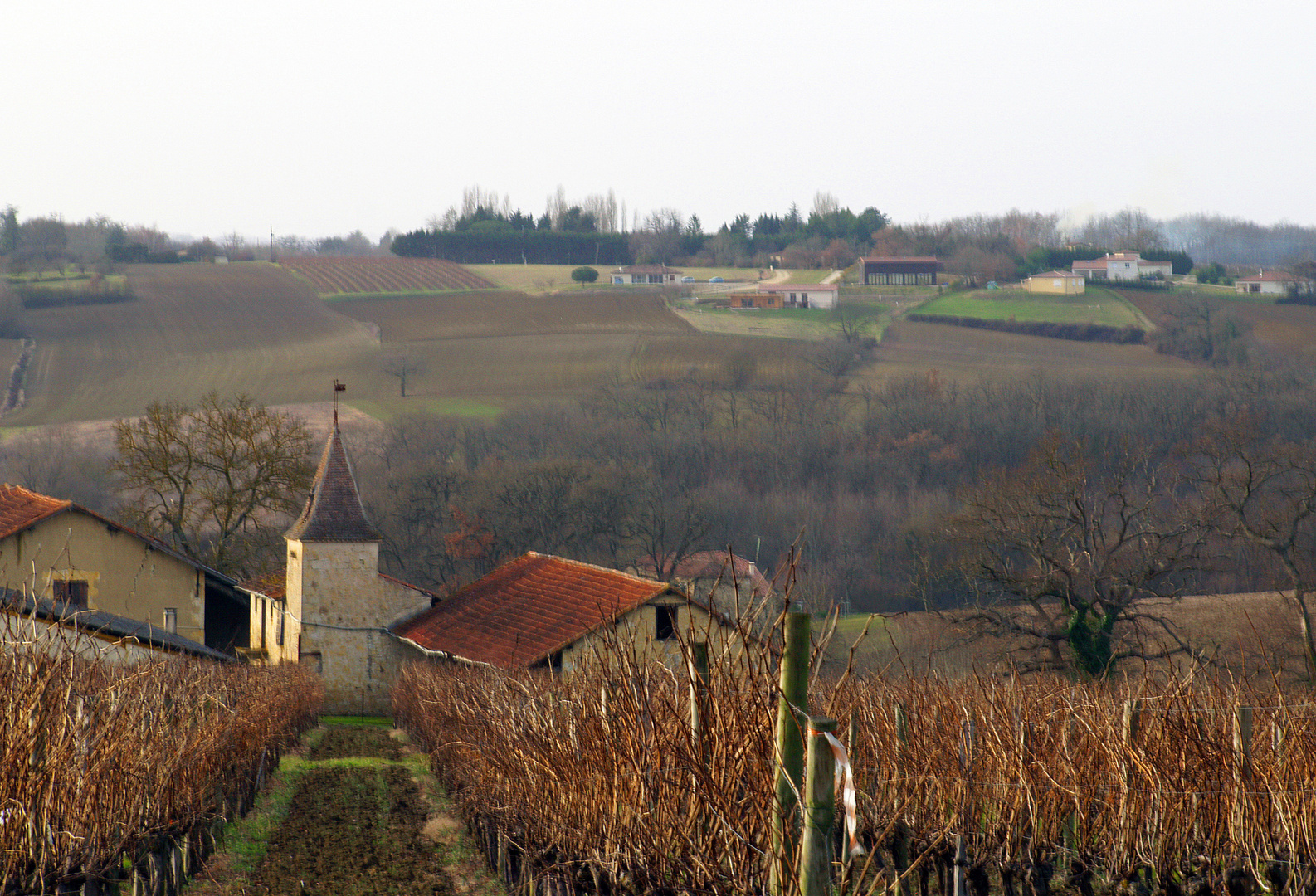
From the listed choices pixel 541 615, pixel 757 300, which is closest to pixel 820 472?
pixel 757 300

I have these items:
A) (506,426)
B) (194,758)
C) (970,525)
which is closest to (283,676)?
(194,758)

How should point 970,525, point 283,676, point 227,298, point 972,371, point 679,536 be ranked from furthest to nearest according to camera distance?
point 227,298 < point 972,371 < point 679,536 < point 970,525 < point 283,676

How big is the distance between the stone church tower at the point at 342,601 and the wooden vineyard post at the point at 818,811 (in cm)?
3158

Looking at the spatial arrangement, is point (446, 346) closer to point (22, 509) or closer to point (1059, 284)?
point (1059, 284)

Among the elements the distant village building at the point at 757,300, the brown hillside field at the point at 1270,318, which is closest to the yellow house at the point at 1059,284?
the brown hillside field at the point at 1270,318

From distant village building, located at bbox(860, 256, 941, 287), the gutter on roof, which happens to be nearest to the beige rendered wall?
the gutter on roof

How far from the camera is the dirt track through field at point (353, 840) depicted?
45.5 ft

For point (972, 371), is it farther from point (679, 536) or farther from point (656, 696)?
point (656, 696)

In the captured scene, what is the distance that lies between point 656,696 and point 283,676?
17727mm

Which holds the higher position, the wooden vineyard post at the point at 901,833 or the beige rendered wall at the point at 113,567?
the wooden vineyard post at the point at 901,833

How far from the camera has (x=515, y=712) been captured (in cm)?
1332

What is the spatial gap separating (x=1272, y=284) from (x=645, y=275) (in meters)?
58.1

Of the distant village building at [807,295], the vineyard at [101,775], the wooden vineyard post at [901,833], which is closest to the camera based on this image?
the vineyard at [101,775]

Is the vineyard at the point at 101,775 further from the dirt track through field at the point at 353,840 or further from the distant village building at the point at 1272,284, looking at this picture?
the distant village building at the point at 1272,284
